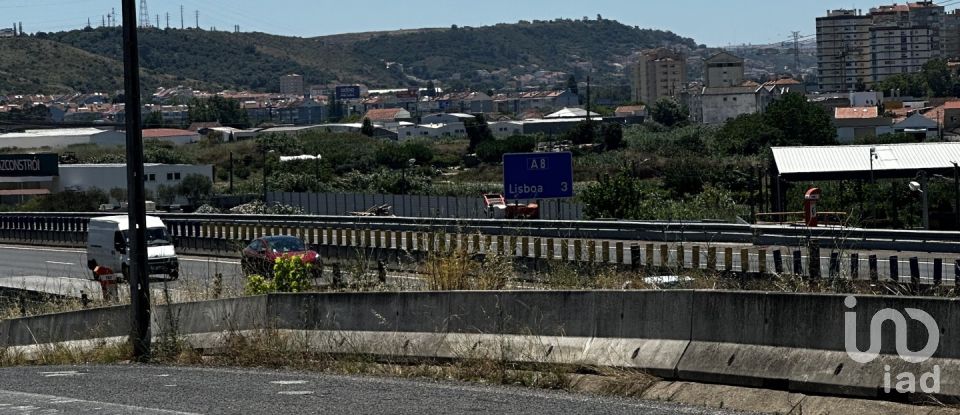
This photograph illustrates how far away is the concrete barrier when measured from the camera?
10.0 m

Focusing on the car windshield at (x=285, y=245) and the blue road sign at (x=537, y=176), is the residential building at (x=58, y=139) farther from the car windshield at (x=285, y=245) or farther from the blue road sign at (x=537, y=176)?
the car windshield at (x=285, y=245)

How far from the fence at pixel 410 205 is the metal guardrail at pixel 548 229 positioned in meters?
7.94

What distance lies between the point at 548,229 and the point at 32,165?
6158cm

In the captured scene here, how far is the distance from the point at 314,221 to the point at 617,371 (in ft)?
114

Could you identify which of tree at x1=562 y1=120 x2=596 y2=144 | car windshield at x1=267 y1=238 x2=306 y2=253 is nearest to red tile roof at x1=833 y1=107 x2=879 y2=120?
tree at x1=562 y1=120 x2=596 y2=144

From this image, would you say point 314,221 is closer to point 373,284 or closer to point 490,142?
point 373,284

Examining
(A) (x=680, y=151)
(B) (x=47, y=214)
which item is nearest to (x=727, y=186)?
(A) (x=680, y=151)

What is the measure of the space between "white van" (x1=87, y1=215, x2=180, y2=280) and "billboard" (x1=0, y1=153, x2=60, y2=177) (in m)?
53.1

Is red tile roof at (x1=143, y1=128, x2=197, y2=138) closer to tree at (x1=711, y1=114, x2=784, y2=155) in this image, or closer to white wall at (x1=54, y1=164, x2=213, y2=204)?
tree at (x1=711, y1=114, x2=784, y2=155)

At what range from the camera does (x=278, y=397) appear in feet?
40.7

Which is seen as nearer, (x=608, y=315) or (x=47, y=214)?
(x=608, y=315)

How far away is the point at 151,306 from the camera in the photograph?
18.0 m

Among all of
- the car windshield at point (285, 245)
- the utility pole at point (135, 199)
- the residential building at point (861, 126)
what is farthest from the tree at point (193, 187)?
the residential building at point (861, 126)

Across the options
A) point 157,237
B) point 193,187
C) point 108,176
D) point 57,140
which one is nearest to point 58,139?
point 57,140
